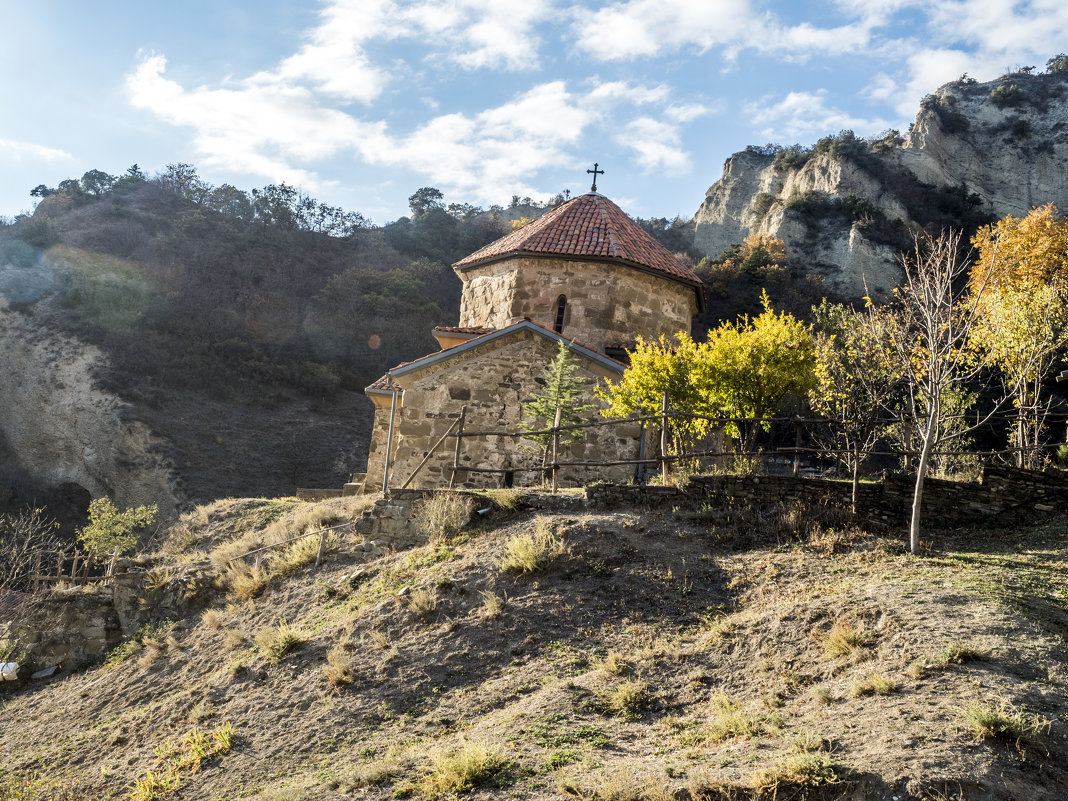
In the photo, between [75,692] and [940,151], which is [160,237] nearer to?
[75,692]

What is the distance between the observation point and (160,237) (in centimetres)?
4522

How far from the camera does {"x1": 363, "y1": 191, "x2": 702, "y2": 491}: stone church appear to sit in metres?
14.5

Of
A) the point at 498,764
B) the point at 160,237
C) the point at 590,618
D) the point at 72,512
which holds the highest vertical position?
the point at 160,237

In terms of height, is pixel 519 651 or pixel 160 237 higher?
pixel 160 237

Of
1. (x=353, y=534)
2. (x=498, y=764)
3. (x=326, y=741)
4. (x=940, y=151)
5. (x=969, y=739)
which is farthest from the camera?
(x=940, y=151)

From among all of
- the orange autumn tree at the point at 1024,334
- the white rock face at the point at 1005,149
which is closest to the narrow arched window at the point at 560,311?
the orange autumn tree at the point at 1024,334

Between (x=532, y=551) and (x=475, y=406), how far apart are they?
547cm

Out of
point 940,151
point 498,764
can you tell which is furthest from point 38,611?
point 940,151

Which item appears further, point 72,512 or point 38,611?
point 72,512

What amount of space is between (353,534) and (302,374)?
28.5m

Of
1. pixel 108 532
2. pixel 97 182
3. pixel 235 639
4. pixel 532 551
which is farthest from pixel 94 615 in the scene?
pixel 97 182

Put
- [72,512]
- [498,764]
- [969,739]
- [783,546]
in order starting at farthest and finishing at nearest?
[72,512] → [783,546] → [498,764] → [969,739]

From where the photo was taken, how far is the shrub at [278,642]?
9.49 metres

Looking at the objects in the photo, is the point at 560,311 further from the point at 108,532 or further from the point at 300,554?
the point at 108,532
